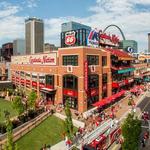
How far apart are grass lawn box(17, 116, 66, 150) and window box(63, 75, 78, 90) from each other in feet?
40.0

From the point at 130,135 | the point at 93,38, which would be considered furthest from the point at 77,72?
the point at 130,135

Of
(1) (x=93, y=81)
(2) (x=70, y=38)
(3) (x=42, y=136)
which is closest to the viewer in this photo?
(3) (x=42, y=136)

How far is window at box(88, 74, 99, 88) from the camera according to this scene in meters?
62.3

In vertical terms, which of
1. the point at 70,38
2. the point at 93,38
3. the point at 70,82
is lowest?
the point at 70,82

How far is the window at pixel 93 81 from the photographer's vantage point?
62253 millimetres

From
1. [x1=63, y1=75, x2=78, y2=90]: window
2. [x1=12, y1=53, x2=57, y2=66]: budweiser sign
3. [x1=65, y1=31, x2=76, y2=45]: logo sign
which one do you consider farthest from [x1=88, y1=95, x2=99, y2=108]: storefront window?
[x1=65, y1=31, x2=76, y2=45]: logo sign

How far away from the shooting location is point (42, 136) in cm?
4247

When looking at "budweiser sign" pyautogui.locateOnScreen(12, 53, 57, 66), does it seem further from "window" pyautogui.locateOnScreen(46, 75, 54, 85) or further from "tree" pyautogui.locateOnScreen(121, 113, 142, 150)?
"tree" pyautogui.locateOnScreen(121, 113, 142, 150)

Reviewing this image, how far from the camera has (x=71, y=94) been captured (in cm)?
6131

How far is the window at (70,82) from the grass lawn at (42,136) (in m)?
12.2

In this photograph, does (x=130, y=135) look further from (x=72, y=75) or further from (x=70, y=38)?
(x=70, y=38)

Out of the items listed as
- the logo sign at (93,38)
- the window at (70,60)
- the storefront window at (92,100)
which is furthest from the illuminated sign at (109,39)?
the storefront window at (92,100)

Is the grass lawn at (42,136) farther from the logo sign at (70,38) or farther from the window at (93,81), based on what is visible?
the logo sign at (70,38)

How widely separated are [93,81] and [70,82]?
590 centimetres
